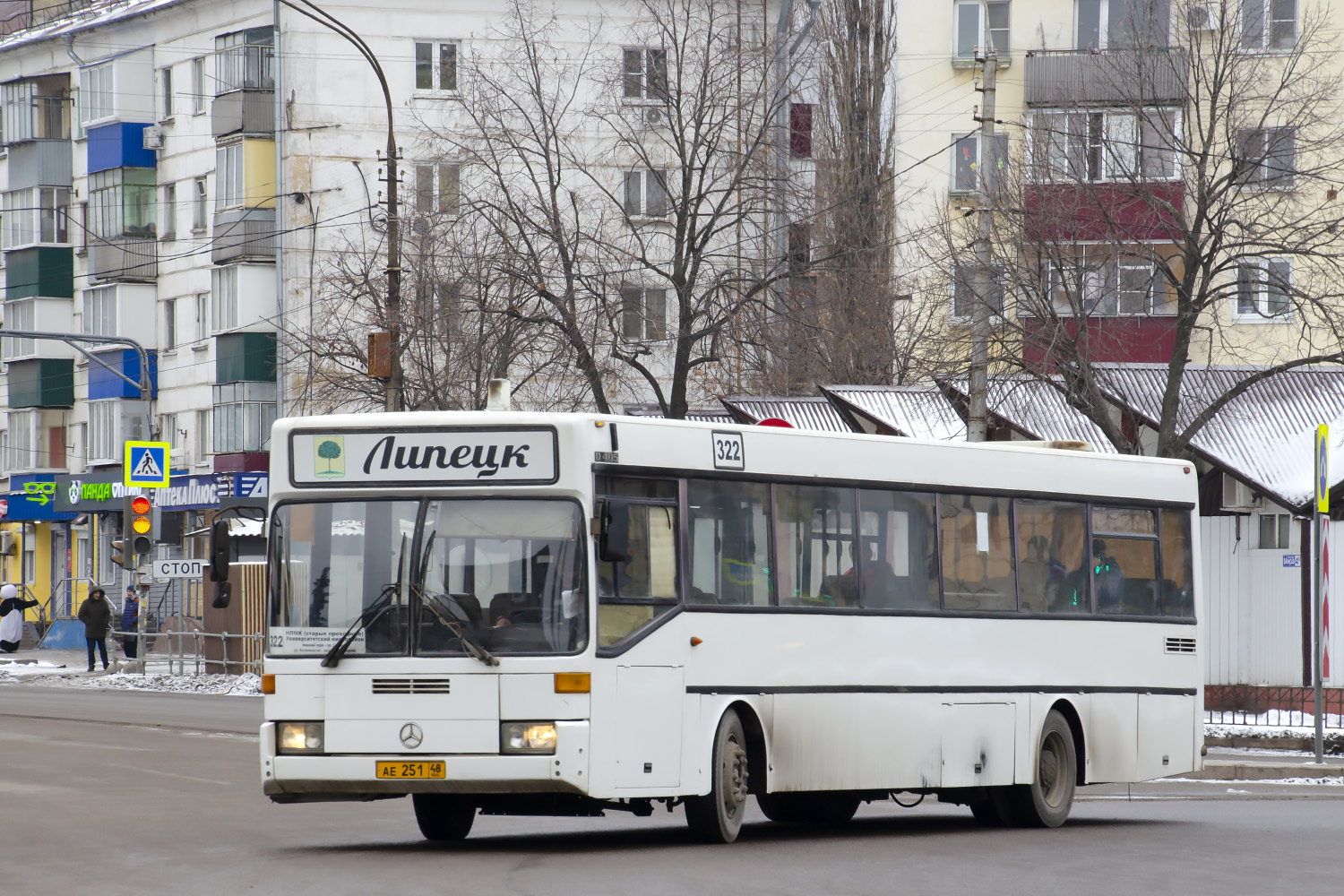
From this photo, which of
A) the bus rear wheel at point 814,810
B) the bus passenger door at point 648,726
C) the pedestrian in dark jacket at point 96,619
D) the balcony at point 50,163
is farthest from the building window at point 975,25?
the bus passenger door at point 648,726

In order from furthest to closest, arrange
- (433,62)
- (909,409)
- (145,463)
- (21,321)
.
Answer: (21,321), (433,62), (145,463), (909,409)

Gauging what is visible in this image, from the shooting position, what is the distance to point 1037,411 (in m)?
31.7

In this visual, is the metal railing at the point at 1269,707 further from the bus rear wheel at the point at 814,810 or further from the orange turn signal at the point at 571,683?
the orange turn signal at the point at 571,683

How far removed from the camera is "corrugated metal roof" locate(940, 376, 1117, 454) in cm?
3048

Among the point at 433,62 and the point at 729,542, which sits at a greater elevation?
the point at 433,62

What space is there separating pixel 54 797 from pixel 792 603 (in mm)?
6552

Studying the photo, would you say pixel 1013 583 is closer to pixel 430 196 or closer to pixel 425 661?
pixel 425 661

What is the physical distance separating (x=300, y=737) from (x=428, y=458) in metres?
1.71

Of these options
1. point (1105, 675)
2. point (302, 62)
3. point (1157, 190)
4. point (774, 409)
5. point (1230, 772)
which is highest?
point (302, 62)

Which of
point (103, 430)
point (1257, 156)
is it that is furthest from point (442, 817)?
point (103, 430)

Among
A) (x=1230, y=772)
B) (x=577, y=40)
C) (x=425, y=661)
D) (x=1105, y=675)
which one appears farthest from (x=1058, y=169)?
(x=577, y=40)

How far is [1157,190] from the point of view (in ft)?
100

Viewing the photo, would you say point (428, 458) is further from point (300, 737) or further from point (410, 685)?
point (300, 737)

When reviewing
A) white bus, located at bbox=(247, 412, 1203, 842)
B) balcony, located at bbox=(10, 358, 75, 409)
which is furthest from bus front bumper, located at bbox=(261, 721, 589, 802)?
balcony, located at bbox=(10, 358, 75, 409)
